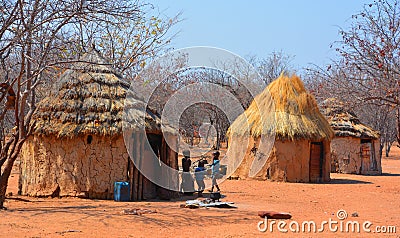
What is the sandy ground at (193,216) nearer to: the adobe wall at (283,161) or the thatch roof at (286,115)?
the adobe wall at (283,161)

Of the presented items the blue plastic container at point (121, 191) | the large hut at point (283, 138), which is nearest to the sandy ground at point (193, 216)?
the blue plastic container at point (121, 191)

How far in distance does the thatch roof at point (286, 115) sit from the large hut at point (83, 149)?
6.57 m

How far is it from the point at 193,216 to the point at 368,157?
53.3 ft

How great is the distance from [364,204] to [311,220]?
346 centimetres

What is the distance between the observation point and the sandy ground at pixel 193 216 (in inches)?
305

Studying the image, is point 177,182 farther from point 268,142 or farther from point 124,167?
point 268,142

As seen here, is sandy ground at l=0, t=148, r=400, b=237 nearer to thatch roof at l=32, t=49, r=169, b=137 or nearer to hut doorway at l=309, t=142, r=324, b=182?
thatch roof at l=32, t=49, r=169, b=137

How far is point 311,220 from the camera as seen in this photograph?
9.30 m

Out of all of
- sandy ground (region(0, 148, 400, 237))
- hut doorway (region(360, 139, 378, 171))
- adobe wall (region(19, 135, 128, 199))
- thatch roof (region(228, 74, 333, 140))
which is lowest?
sandy ground (region(0, 148, 400, 237))

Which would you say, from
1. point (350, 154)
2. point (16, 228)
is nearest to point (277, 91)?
point (350, 154)

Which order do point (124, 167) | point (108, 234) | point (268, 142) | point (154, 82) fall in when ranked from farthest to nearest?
point (154, 82) → point (268, 142) → point (124, 167) → point (108, 234)

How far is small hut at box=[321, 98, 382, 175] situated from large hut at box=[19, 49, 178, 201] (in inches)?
Answer: 495

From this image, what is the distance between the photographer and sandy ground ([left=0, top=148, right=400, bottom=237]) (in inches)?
305

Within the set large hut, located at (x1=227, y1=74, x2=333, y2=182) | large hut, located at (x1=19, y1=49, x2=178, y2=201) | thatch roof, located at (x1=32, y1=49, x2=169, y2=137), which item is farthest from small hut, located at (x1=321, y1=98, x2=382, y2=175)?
large hut, located at (x1=19, y1=49, x2=178, y2=201)
